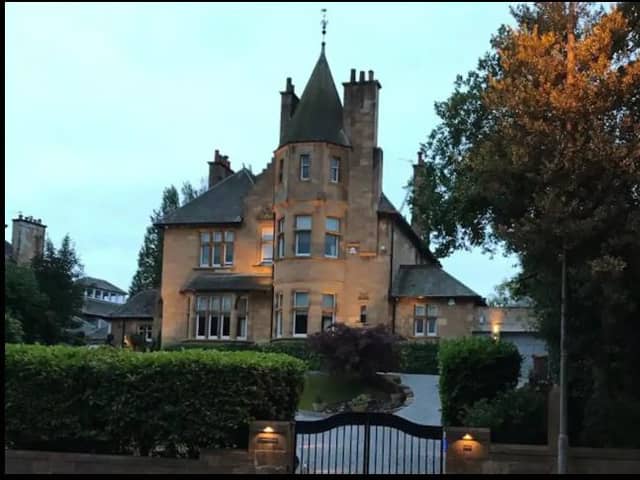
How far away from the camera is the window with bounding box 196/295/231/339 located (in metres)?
40.7

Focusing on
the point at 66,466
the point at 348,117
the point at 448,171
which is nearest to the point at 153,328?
the point at 348,117

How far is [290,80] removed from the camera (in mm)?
42656

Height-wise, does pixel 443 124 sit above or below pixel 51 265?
above

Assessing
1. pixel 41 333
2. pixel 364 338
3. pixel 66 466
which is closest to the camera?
pixel 66 466

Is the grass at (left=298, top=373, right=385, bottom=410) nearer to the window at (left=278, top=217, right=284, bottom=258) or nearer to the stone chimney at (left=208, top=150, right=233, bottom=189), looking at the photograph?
the window at (left=278, top=217, right=284, bottom=258)

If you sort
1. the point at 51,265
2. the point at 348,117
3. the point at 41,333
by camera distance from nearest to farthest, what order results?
the point at 41,333 < the point at 348,117 < the point at 51,265

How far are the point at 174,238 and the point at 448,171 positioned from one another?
70.1ft

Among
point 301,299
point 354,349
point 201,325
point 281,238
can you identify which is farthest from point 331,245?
point 354,349

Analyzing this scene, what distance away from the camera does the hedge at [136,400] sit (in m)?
17.5

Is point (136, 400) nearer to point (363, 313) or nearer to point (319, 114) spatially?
point (363, 313)

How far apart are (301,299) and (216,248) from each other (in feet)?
18.3

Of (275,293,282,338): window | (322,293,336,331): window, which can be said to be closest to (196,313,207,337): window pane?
(275,293,282,338): window

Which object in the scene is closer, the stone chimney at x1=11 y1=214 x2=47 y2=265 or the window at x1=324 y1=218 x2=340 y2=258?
the window at x1=324 y1=218 x2=340 y2=258

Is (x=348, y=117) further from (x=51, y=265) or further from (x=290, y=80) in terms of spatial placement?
(x=51, y=265)
